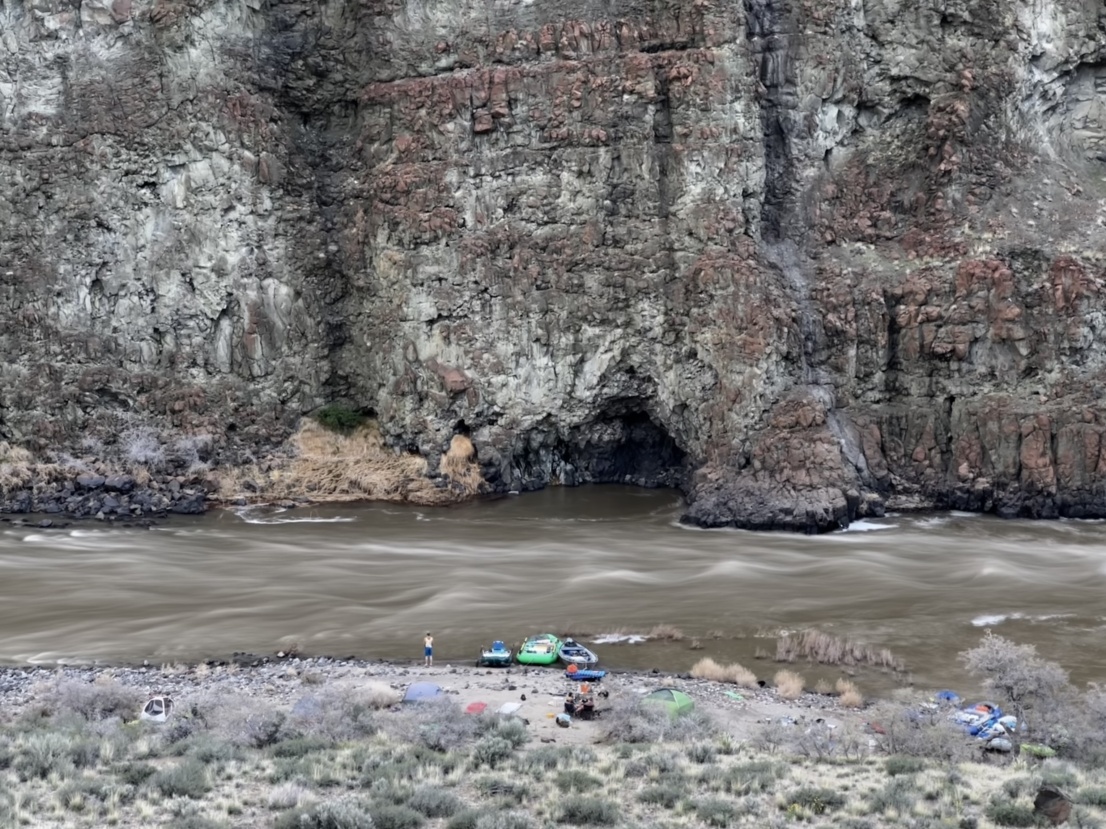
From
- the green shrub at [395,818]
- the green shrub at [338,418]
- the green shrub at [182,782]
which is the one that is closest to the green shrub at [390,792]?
the green shrub at [395,818]

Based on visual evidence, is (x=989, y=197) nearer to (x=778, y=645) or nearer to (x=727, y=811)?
(x=778, y=645)

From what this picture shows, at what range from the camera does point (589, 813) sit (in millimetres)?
12500

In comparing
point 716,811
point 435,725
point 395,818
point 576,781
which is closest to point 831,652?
point 435,725

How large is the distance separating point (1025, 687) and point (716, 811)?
7.47m

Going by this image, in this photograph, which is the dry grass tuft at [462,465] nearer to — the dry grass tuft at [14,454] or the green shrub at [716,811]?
the dry grass tuft at [14,454]

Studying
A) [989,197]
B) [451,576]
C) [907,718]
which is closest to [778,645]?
[907,718]

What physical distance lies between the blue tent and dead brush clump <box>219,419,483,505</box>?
20388mm

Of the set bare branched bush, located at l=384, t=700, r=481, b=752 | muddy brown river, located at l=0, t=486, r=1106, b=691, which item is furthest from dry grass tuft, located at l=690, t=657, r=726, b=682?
bare branched bush, located at l=384, t=700, r=481, b=752

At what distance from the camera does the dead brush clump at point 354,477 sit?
39.8 meters

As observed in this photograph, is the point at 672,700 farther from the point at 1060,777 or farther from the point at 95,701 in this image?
the point at 95,701

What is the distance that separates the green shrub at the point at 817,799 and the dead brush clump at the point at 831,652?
29.1 feet

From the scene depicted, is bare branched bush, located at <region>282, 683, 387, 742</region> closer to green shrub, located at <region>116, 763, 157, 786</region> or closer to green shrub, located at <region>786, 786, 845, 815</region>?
green shrub, located at <region>116, 763, 157, 786</region>

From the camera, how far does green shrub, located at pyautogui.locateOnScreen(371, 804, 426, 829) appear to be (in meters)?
12.0

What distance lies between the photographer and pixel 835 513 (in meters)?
34.9
